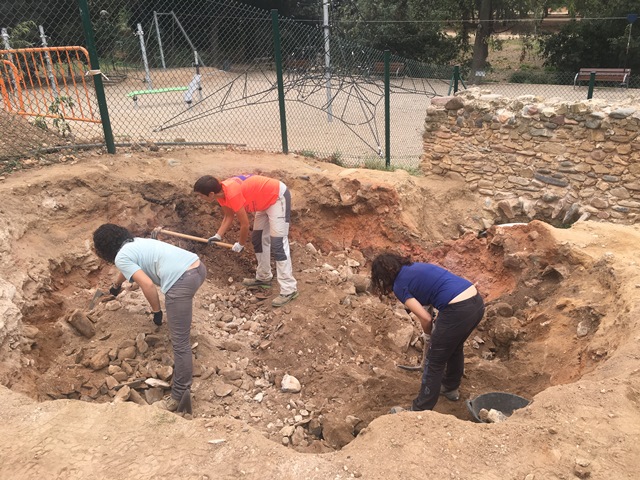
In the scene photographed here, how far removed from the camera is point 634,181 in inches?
263

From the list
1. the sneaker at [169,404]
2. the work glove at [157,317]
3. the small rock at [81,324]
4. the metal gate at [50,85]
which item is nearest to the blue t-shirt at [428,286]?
the sneaker at [169,404]

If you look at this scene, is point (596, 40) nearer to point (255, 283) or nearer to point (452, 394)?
point (255, 283)

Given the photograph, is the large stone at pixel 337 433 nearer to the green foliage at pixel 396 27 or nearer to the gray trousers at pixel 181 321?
the gray trousers at pixel 181 321

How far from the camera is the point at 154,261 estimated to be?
12.3 ft

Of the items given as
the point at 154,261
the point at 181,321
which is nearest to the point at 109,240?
the point at 154,261

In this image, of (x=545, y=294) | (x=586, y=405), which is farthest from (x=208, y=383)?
(x=545, y=294)

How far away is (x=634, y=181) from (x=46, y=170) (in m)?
7.39

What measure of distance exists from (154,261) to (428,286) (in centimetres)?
199

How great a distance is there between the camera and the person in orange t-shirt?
15.7ft

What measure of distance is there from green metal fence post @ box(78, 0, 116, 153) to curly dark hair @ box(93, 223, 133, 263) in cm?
334

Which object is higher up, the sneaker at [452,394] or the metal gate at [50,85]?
the metal gate at [50,85]

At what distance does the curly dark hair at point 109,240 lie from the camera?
3.80 meters

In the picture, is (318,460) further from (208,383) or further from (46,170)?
(46,170)

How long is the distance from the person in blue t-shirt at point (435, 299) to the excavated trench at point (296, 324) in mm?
652
